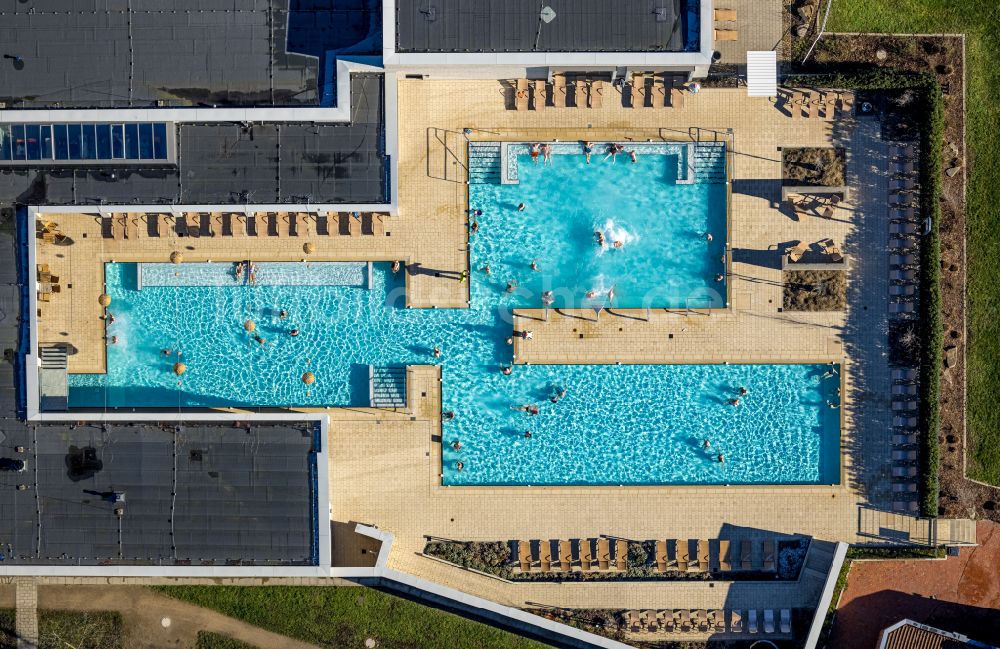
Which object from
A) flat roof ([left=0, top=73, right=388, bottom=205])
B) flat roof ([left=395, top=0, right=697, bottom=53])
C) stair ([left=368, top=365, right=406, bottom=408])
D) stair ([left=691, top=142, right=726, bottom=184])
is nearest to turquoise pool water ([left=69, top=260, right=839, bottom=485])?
stair ([left=368, top=365, right=406, bottom=408])

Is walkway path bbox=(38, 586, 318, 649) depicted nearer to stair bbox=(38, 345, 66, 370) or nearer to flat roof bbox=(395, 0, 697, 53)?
stair bbox=(38, 345, 66, 370)

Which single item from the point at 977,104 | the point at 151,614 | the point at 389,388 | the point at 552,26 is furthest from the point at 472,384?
the point at 977,104

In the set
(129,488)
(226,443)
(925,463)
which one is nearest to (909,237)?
(925,463)

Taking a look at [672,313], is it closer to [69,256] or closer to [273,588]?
[273,588]

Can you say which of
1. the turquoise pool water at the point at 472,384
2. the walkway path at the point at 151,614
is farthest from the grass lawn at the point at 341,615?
the turquoise pool water at the point at 472,384

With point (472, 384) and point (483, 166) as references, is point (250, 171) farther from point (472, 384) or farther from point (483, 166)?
point (472, 384)

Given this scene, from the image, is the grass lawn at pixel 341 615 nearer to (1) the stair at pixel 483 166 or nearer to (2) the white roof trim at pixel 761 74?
(1) the stair at pixel 483 166

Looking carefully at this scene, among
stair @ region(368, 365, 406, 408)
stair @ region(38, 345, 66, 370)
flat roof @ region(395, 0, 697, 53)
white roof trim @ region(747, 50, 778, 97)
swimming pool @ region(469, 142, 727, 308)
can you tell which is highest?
flat roof @ region(395, 0, 697, 53)
